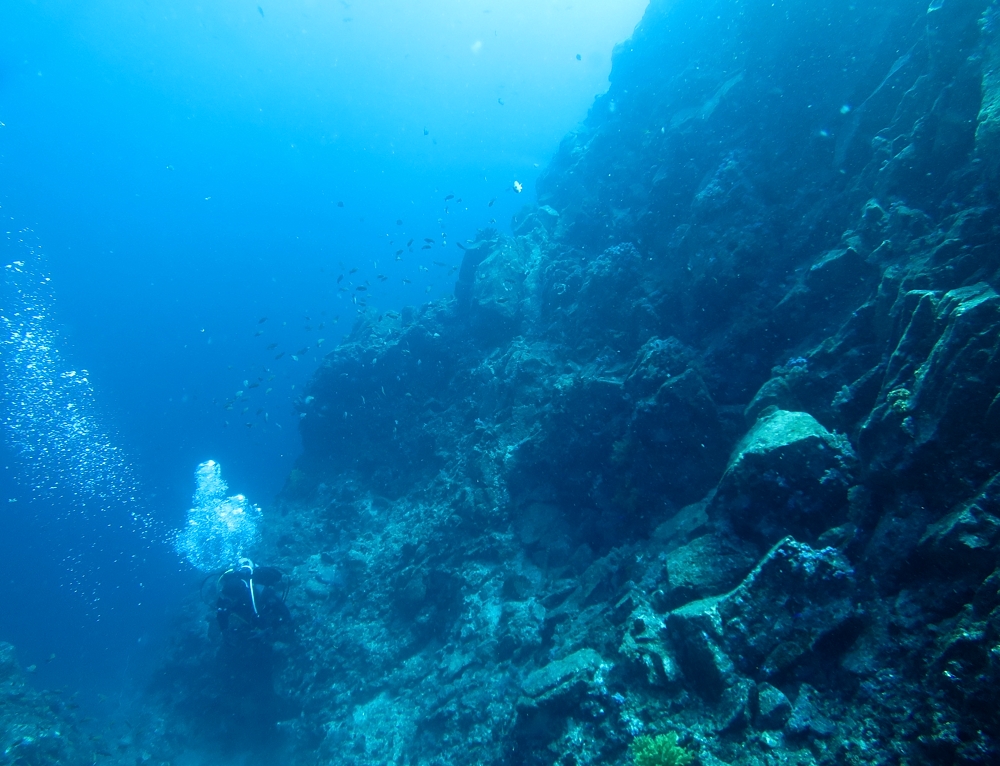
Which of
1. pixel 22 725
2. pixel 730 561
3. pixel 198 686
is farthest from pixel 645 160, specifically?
pixel 22 725

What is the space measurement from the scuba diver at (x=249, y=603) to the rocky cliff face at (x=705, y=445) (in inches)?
35.4

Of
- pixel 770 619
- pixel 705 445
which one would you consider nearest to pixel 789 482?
pixel 770 619

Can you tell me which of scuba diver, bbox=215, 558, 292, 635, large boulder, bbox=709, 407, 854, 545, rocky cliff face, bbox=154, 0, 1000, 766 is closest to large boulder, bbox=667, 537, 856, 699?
rocky cliff face, bbox=154, 0, 1000, 766

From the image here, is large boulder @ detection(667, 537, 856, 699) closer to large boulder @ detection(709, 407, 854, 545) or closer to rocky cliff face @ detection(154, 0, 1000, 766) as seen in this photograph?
rocky cliff face @ detection(154, 0, 1000, 766)

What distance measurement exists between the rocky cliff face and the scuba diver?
0.90m

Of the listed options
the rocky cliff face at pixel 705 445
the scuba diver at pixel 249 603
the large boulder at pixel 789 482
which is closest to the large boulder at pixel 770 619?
the rocky cliff face at pixel 705 445

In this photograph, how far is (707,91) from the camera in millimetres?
17984

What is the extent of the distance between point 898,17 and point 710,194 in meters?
6.24

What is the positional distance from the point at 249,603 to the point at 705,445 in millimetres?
15741

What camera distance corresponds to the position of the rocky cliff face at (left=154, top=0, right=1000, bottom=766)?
493 centimetres

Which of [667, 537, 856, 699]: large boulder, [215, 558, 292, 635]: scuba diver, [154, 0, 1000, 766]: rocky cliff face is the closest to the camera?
[154, 0, 1000, 766]: rocky cliff face

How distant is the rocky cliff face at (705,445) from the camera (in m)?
4.93

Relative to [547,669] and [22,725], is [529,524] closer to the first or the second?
[547,669]

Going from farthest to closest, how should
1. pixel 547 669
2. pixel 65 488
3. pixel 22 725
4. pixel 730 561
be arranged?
pixel 65 488, pixel 22 725, pixel 547 669, pixel 730 561
